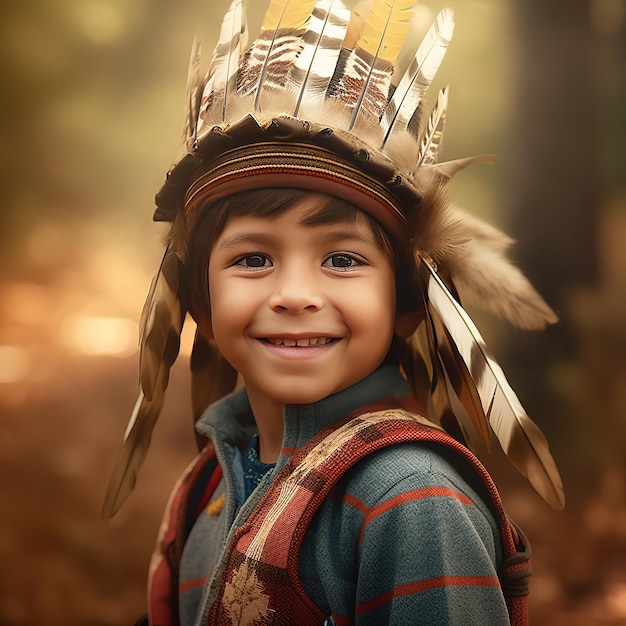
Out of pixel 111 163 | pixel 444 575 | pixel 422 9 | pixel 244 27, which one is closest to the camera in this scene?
pixel 444 575

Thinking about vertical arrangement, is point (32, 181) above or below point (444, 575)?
above

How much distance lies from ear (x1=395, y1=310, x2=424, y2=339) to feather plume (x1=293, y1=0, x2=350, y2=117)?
11.9 inches

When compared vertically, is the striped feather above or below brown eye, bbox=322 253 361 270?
above

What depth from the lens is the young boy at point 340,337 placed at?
71 centimetres

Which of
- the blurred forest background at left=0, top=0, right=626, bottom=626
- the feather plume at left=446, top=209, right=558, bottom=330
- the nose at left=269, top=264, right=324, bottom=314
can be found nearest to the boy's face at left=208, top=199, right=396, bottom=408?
the nose at left=269, top=264, right=324, bottom=314

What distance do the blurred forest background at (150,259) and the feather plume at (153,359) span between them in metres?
0.07

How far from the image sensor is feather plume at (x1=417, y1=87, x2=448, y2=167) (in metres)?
0.86

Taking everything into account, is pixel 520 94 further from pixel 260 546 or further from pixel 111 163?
pixel 260 546

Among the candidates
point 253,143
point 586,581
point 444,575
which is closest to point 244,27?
point 253,143

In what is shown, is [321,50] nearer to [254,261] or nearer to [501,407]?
[254,261]

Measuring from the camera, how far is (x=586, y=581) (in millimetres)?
1068

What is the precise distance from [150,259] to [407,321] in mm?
490

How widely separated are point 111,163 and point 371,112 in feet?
1.79

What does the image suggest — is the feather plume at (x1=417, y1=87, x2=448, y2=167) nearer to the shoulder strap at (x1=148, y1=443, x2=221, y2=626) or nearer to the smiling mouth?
the smiling mouth
